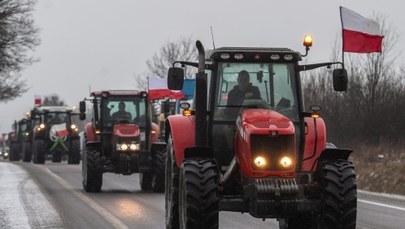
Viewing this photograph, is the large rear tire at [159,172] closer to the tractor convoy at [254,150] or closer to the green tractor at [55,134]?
the tractor convoy at [254,150]

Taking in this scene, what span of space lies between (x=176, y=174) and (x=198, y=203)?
1.55 meters

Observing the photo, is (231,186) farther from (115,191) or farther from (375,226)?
(115,191)

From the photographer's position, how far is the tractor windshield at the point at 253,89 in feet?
32.7

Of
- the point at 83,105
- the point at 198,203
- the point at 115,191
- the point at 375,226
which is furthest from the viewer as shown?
the point at 83,105

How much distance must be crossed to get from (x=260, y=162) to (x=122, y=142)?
38.0 feet

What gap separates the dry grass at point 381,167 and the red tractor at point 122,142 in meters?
5.52

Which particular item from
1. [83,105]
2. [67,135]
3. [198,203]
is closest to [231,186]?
[198,203]

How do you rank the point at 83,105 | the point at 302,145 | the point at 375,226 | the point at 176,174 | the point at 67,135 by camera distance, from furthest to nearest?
the point at 67,135
the point at 83,105
the point at 375,226
the point at 176,174
the point at 302,145

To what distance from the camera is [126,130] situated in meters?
20.5

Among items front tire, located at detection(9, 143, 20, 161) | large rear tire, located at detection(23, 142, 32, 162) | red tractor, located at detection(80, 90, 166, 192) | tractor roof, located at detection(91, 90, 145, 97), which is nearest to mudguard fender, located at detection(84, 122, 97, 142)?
red tractor, located at detection(80, 90, 166, 192)

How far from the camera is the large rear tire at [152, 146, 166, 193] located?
19297mm

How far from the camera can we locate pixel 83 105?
23328 mm

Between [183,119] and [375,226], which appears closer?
[183,119]

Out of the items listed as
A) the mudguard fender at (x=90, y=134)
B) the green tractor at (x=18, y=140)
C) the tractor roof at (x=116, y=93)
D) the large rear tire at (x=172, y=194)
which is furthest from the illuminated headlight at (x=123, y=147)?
the green tractor at (x=18, y=140)
